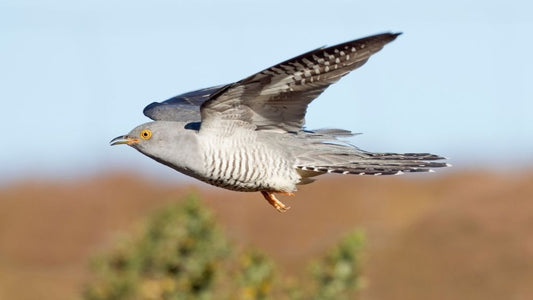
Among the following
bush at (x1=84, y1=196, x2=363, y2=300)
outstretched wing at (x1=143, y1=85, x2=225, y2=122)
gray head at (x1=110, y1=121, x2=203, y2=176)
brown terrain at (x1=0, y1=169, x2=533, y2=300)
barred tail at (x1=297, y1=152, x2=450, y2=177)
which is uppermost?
outstretched wing at (x1=143, y1=85, x2=225, y2=122)

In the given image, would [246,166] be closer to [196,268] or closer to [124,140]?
[124,140]

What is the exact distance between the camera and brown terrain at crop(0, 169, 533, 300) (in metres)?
33.9

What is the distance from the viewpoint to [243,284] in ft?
39.9

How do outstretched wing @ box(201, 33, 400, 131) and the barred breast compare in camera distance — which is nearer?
outstretched wing @ box(201, 33, 400, 131)

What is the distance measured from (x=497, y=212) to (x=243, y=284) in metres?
27.9

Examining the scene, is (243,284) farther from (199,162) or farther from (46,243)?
(46,243)

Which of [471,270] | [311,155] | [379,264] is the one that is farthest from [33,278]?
[311,155]

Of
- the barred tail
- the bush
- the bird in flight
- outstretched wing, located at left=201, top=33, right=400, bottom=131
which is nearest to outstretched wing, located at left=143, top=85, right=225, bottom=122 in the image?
the bird in flight

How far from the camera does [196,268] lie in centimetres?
1233

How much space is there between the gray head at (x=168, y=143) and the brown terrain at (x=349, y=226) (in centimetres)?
1620

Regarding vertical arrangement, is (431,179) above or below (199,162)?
below

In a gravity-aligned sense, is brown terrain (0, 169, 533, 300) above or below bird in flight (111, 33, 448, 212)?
below

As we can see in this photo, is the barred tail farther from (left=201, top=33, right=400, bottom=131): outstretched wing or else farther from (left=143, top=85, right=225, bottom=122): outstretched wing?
(left=143, top=85, right=225, bottom=122): outstretched wing

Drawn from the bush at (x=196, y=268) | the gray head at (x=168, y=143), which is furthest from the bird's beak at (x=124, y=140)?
the bush at (x=196, y=268)
